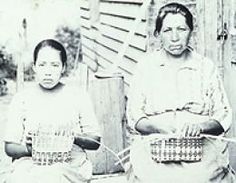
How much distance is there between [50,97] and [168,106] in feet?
1.22

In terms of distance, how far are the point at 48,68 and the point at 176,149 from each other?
0.47 meters

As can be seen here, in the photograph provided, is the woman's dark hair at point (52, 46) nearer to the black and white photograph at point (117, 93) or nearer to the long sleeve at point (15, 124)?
the black and white photograph at point (117, 93)

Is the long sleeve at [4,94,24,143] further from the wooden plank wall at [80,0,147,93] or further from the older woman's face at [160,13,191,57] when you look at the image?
the older woman's face at [160,13,191,57]

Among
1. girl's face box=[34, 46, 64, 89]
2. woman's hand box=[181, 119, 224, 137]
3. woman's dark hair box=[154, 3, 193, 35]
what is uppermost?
woman's dark hair box=[154, 3, 193, 35]

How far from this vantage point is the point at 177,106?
2.46 m

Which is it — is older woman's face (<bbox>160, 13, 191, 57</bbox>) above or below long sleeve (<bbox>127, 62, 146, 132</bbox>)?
above

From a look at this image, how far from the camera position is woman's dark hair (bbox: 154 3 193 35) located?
97.0 inches

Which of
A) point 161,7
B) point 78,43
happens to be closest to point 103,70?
point 78,43

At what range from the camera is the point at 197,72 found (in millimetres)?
2484

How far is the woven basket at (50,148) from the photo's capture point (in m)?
2.39

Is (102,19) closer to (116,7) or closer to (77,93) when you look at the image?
(116,7)

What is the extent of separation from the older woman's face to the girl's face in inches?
13.3

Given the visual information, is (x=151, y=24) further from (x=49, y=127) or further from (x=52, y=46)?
(x=49, y=127)

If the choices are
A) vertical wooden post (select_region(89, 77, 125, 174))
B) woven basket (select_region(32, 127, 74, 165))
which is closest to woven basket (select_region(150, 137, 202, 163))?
vertical wooden post (select_region(89, 77, 125, 174))
